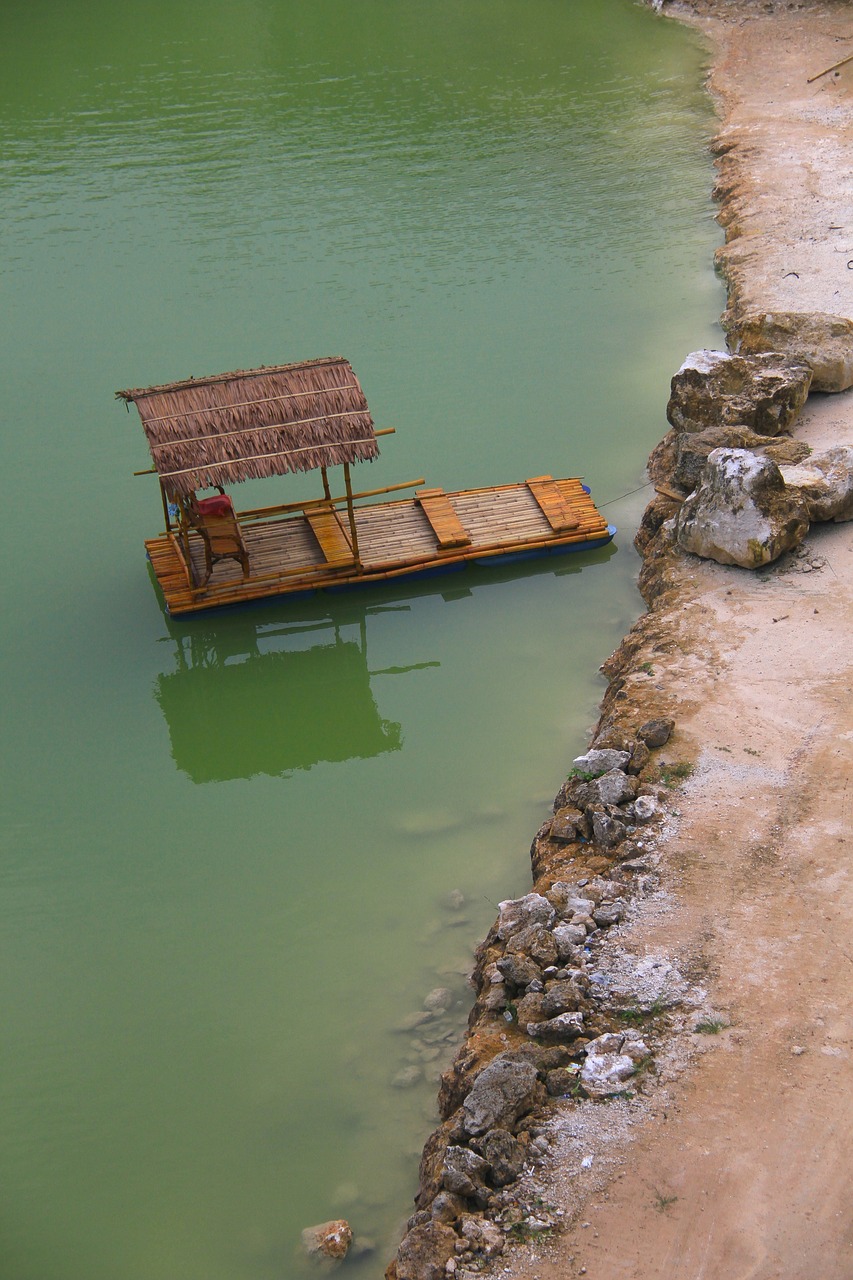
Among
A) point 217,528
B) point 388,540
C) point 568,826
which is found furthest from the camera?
point 388,540

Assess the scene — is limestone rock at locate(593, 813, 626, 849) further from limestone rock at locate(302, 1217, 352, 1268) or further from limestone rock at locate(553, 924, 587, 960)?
limestone rock at locate(302, 1217, 352, 1268)

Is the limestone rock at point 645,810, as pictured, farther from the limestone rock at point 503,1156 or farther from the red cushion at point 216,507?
the red cushion at point 216,507

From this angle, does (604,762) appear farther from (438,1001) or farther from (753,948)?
(438,1001)

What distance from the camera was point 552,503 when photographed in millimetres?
15555

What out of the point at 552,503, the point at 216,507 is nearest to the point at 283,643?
the point at 216,507

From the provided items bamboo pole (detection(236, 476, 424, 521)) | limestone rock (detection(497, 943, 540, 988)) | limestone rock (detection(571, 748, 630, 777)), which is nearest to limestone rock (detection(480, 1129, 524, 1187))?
limestone rock (detection(497, 943, 540, 988))

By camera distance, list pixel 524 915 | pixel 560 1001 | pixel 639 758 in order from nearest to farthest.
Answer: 1. pixel 560 1001
2. pixel 524 915
3. pixel 639 758

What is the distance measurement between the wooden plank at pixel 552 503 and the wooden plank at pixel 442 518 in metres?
1.06

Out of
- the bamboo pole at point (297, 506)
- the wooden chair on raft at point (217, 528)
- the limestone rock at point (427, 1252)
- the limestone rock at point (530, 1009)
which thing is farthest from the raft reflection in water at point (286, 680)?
the limestone rock at point (427, 1252)

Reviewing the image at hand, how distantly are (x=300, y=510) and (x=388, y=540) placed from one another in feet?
4.41

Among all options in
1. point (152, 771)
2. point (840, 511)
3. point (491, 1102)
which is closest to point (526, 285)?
point (840, 511)

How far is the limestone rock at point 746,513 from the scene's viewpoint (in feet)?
43.9

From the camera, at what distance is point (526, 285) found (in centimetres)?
2161

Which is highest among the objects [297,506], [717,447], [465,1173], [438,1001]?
[717,447]
